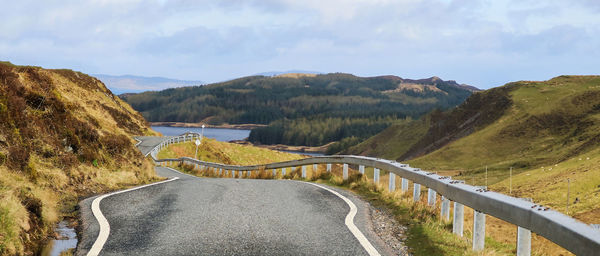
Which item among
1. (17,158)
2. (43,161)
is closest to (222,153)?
(43,161)

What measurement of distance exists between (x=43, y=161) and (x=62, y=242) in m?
5.66

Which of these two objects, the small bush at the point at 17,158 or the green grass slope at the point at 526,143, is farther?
the green grass slope at the point at 526,143

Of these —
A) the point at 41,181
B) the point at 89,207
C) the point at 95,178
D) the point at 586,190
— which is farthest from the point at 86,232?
the point at 586,190

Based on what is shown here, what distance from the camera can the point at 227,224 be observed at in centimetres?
776

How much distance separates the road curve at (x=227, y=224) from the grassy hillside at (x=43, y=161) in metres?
0.72

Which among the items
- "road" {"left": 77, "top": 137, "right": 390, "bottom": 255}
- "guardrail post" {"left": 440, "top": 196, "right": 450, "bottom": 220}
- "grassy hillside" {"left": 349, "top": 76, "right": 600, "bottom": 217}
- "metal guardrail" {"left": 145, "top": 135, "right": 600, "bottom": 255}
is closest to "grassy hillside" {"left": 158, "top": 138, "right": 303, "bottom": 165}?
"grassy hillside" {"left": 349, "top": 76, "right": 600, "bottom": 217}

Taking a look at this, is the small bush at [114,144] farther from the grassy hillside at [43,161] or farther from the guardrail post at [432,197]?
the guardrail post at [432,197]

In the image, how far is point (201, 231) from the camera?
721 centimetres

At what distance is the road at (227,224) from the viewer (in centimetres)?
632

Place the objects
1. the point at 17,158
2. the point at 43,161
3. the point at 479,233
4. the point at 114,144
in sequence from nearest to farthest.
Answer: the point at 479,233
the point at 17,158
the point at 43,161
the point at 114,144

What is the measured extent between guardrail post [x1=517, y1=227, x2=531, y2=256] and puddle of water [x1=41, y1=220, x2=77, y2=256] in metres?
5.09

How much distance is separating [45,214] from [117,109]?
77.6 m

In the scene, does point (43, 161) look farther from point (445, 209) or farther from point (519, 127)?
point (519, 127)

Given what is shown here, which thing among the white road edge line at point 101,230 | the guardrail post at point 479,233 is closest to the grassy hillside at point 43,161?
the white road edge line at point 101,230
